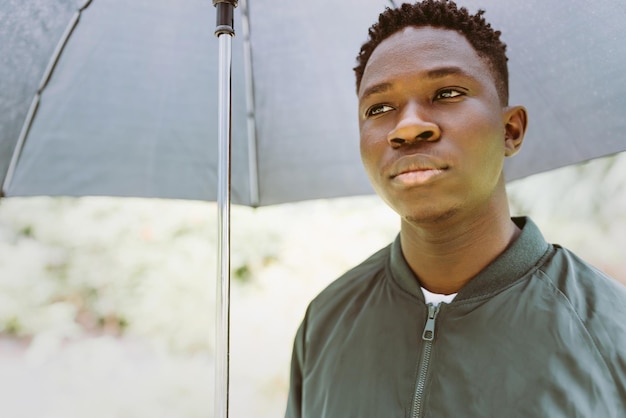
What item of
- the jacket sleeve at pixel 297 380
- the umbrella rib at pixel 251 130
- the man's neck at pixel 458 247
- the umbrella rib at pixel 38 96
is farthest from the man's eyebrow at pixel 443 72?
the umbrella rib at pixel 38 96

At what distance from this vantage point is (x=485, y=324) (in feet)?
3.16

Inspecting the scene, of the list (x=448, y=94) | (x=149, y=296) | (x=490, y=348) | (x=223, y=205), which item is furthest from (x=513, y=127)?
(x=149, y=296)

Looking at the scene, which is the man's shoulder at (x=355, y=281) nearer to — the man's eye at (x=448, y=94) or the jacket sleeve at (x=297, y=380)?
the jacket sleeve at (x=297, y=380)

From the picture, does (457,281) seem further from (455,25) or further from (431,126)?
(455,25)

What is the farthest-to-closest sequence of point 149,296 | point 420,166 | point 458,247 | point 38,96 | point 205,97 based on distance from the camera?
point 149,296 < point 205,97 < point 38,96 < point 458,247 < point 420,166

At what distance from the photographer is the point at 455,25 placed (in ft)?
3.40

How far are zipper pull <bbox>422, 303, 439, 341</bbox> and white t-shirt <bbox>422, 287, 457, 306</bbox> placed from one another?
0.06 ft

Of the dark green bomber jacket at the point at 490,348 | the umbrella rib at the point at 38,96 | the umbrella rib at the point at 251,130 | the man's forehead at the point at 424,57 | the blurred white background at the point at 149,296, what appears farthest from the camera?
the blurred white background at the point at 149,296

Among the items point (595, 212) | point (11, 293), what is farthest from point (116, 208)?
point (595, 212)

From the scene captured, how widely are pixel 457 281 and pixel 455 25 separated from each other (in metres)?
0.45

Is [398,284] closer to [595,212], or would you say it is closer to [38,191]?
[38,191]

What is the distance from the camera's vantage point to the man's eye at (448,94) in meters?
0.96

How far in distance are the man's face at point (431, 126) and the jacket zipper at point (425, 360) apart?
0.57ft

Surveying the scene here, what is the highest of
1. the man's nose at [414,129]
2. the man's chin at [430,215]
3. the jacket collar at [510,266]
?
the man's nose at [414,129]
